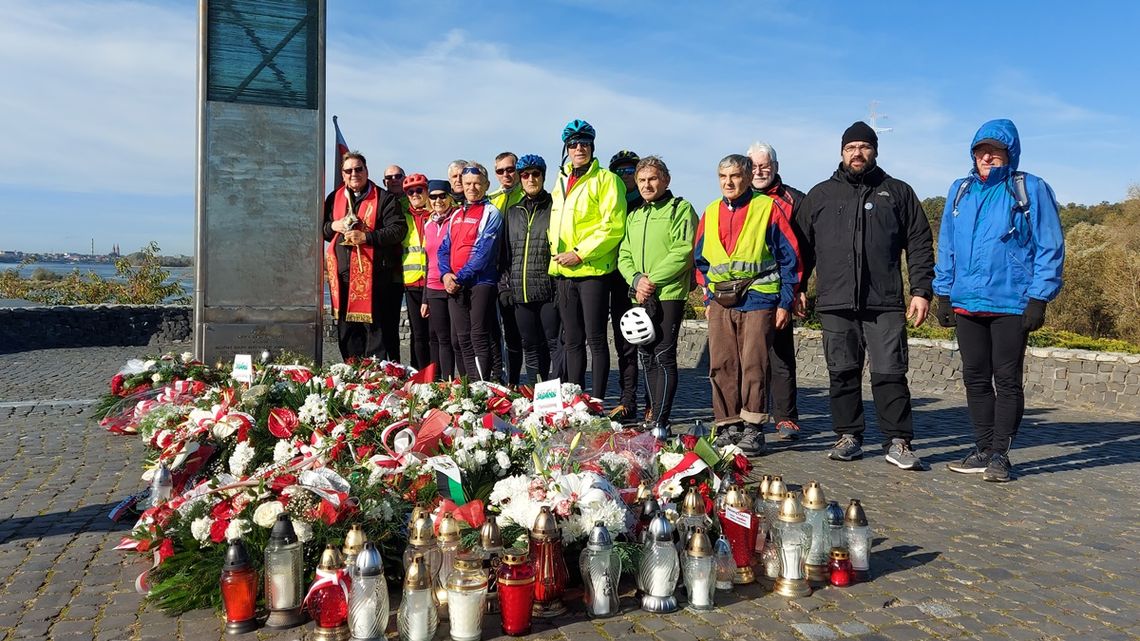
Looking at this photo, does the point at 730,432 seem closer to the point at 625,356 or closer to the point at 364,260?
the point at 625,356

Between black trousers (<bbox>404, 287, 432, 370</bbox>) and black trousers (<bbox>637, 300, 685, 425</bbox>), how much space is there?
8.67ft

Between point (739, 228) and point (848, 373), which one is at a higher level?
point (739, 228)

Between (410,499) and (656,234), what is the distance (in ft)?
10.9

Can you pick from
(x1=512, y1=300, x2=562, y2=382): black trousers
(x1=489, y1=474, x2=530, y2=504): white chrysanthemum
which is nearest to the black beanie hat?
(x1=512, y1=300, x2=562, y2=382): black trousers

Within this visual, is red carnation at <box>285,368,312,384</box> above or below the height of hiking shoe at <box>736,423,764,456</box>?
above

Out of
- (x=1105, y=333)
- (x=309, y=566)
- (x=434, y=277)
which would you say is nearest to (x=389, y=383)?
(x=434, y=277)

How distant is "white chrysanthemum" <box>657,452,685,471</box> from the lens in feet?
13.2

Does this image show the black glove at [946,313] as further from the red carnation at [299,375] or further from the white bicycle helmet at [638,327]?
the red carnation at [299,375]

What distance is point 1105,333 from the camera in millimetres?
14461

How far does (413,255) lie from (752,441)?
367cm

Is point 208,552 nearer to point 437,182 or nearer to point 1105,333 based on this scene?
point 437,182

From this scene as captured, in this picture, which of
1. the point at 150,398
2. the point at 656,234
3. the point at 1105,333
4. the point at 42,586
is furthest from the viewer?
the point at 1105,333

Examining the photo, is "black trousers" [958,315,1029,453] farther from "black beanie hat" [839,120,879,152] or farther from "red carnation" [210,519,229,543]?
"red carnation" [210,519,229,543]

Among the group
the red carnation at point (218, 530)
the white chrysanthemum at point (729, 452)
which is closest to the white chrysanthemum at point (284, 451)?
the red carnation at point (218, 530)
